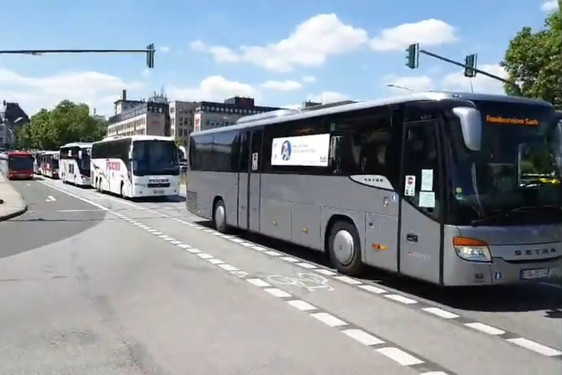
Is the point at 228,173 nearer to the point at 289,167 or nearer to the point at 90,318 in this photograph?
the point at 289,167

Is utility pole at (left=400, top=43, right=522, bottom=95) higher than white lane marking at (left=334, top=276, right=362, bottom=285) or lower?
higher

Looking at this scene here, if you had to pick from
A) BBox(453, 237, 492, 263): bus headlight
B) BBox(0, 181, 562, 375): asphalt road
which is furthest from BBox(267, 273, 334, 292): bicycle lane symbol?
BBox(453, 237, 492, 263): bus headlight

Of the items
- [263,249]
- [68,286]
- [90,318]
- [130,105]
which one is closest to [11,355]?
[90,318]

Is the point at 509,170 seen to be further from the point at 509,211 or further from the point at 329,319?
the point at 329,319

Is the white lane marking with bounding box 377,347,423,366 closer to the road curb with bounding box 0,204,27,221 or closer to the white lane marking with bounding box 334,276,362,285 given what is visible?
the white lane marking with bounding box 334,276,362,285

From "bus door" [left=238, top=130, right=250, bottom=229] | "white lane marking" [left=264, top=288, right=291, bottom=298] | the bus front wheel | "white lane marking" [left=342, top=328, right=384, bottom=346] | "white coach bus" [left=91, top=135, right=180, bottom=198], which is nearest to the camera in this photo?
"white lane marking" [left=342, top=328, right=384, bottom=346]

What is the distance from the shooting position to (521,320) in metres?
7.49

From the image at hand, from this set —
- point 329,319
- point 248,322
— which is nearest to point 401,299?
point 329,319

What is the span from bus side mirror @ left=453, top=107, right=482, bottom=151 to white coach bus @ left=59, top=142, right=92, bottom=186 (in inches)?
1590

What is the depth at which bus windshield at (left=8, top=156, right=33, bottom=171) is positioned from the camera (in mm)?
58906

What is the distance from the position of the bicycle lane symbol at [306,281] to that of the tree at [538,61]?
29036mm

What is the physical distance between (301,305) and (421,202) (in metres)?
2.12

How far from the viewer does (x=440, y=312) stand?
25.8ft

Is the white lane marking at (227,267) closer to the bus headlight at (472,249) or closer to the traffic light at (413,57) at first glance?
the bus headlight at (472,249)
